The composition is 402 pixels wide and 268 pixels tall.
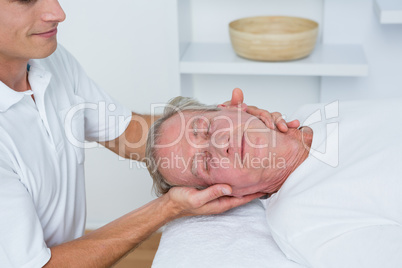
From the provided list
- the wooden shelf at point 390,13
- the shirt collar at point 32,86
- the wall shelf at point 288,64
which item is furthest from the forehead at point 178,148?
the wooden shelf at point 390,13

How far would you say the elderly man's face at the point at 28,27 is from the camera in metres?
1.37

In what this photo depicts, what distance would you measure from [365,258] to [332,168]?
321 mm

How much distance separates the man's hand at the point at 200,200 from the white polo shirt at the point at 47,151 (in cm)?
34

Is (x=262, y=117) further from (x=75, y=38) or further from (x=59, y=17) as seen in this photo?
(x=75, y=38)

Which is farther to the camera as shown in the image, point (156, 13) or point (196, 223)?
point (156, 13)

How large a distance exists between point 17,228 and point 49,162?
30cm

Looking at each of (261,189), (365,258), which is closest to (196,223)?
(261,189)

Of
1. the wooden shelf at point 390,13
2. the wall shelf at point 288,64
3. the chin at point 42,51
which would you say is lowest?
the wall shelf at point 288,64

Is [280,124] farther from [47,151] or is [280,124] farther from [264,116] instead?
[47,151]

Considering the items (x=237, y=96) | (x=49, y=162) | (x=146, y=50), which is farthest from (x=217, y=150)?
(x=146, y=50)

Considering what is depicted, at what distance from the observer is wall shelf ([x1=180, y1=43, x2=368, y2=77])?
237cm

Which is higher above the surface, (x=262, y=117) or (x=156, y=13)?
(x=156, y=13)

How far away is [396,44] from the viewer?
103 inches

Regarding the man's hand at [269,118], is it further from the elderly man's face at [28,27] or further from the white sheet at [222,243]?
the elderly man's face at [28,27]
